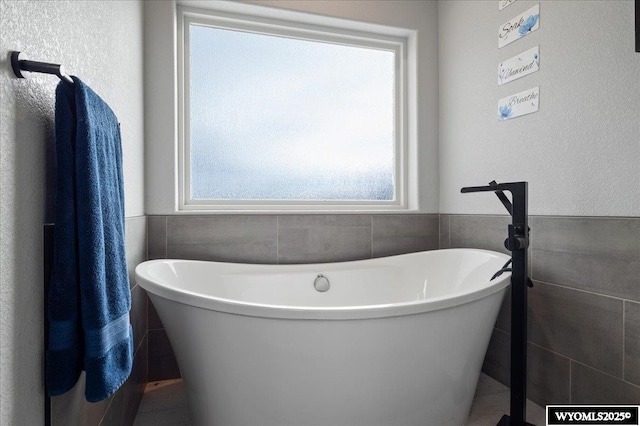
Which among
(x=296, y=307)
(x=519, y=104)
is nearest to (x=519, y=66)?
(x=519, y=104)

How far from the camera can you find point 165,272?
1553 millimetres

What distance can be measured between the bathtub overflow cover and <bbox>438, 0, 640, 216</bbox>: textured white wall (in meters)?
0.96

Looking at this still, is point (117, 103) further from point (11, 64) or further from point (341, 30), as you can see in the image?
point (341, 30)

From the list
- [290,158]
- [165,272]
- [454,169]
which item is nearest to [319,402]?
[165,272]

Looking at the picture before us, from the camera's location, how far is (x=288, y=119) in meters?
2.22

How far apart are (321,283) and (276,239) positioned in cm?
38

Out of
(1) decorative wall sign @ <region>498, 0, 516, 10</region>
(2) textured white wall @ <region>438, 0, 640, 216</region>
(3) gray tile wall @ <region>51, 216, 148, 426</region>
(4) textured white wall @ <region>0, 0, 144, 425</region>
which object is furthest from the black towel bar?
(1) decorative wall sign @ <region>498, 0, 516, 10</region>

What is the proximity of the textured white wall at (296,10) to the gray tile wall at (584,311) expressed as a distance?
82cm

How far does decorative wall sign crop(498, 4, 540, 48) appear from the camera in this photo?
1.66 metres

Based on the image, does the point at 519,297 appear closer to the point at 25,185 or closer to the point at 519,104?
the point at 519,104

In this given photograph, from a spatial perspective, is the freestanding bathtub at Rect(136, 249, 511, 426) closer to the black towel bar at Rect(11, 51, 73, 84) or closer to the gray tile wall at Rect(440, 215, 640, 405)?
the gray tile wall at Rect(440, 215, 640, 405)

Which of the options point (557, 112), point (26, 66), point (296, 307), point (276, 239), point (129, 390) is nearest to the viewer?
point (26, 66)

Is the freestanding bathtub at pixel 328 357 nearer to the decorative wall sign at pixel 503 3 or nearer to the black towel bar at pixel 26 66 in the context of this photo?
the black towel bar at pixel 26 66

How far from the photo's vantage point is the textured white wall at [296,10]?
1.90 m
